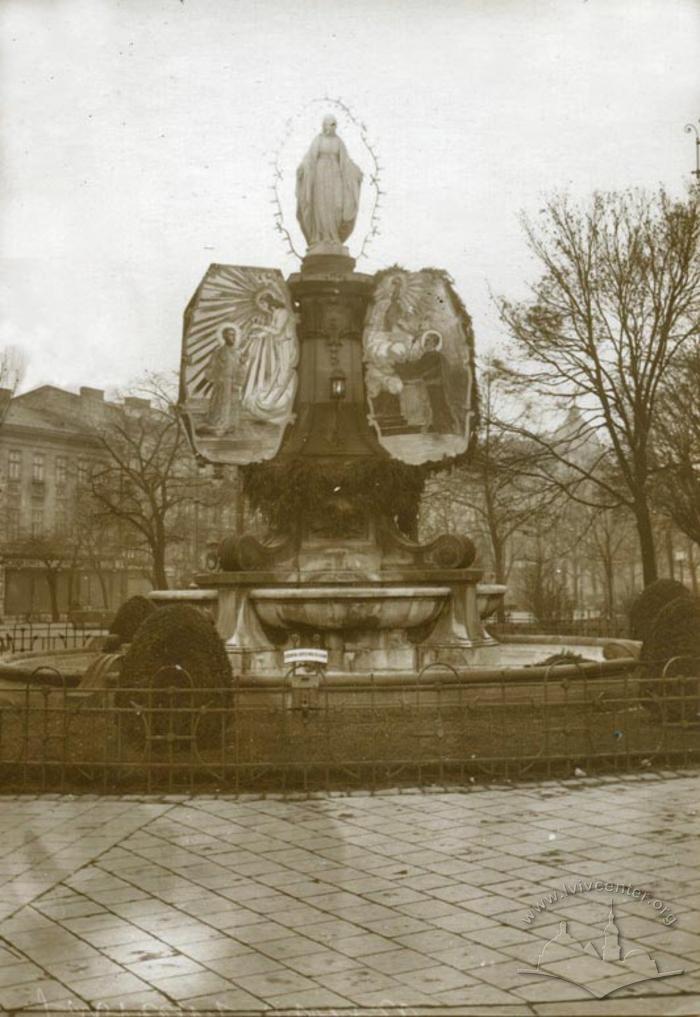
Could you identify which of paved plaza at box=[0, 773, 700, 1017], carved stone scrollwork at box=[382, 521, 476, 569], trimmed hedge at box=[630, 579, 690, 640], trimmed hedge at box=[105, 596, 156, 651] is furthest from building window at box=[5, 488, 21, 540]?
paved plaza at box=[0, 773, 700, 1017]

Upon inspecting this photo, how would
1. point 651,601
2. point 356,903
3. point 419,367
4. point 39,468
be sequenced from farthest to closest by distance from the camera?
point 39,468 < point 419,367 < point 651,601 < point 356,903

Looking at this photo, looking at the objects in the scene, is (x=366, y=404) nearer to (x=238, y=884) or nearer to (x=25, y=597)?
(x=238, y=884)

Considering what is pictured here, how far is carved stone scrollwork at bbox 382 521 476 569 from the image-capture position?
53.7 feet

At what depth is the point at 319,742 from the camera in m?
10.8

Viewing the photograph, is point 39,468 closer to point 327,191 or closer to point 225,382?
point 225,382

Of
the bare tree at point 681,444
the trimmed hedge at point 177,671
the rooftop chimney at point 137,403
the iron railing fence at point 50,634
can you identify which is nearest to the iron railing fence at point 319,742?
the trimmed hedge at point 177,671

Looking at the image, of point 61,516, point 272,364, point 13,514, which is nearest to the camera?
point 272,364

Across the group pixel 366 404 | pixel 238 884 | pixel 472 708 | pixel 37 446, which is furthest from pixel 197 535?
pixel 238 884

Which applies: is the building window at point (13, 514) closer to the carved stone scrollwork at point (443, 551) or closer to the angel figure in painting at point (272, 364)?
the angel figure in painting at point (272, 364)

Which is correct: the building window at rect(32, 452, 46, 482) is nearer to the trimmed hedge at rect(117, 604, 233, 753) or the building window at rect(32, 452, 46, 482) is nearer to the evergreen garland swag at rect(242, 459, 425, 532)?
the evergreen garland swag at rect(242, 459, 425, 532)

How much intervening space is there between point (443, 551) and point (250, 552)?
8.97ft

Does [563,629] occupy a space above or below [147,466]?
below

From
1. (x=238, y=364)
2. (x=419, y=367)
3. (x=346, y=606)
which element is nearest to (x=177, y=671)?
(x=346, y=606)

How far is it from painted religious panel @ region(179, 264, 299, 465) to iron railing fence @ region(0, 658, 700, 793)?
290 inches
